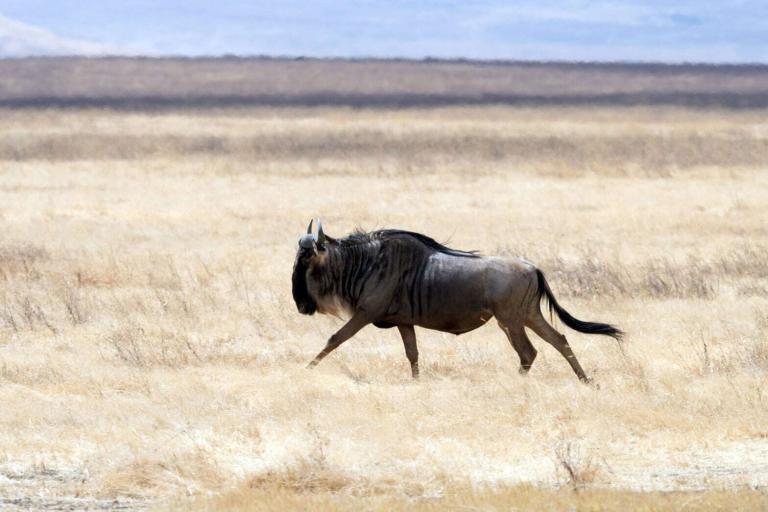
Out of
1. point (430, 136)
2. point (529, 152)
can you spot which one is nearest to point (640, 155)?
point (529, 152)

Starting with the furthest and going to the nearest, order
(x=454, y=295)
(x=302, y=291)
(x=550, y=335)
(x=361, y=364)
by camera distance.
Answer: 1. (x=361, y=364)
2. (x=302, y=291)
3. (x=550, y=335)
4. (x=454, y=295)

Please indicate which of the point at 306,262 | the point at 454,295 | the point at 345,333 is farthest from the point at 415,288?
the point at 306,262

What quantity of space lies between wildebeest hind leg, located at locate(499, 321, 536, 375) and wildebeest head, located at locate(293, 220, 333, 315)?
1.29 meters

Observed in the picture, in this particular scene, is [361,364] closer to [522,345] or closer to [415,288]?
[415,288]

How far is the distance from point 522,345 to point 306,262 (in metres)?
1.53

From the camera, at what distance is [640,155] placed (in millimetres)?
35531

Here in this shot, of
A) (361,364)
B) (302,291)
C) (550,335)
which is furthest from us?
(361,364)

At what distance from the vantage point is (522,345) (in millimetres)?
9469

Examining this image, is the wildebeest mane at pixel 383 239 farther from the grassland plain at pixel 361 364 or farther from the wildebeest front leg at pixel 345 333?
the grassland plain at pixel 361 364

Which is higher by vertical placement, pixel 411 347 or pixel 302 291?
pixel 302 291

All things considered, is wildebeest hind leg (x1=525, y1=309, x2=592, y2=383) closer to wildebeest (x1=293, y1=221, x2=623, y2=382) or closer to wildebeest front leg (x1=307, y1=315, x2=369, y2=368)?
wildebeest (x1=293, y1=221, x2=623, y2=382)

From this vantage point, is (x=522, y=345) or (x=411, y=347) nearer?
(x=522, y=345)

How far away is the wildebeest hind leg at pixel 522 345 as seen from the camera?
944cm

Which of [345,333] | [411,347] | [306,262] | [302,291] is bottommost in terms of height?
[411,347]
